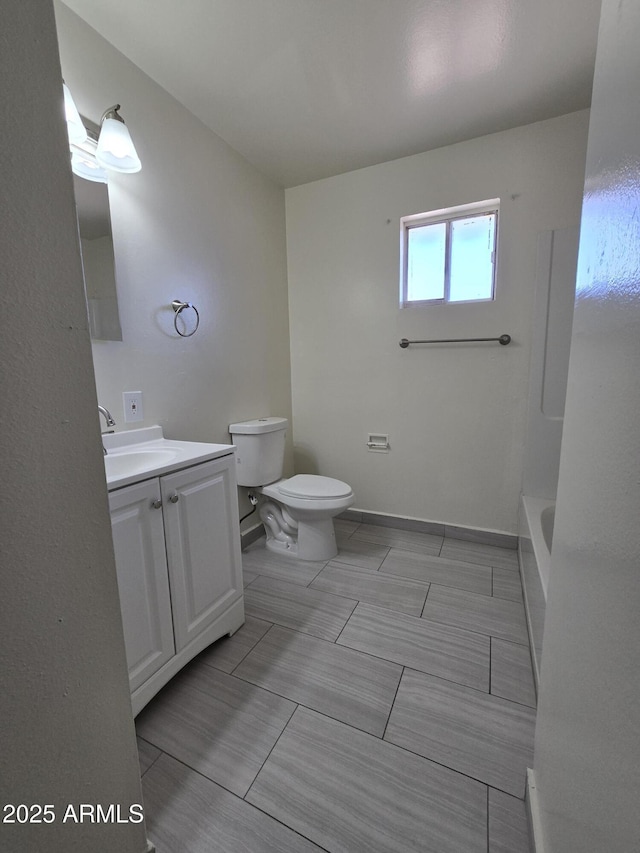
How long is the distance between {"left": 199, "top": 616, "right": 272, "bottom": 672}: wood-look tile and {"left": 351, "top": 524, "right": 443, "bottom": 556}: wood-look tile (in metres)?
0.95

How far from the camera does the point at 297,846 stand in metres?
0.81

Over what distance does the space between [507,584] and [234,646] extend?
139 centimetres

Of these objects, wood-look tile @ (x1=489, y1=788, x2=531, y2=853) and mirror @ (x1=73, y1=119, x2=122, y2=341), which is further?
mirror @ (x1=73, y1=119, x2=122, y2=341)

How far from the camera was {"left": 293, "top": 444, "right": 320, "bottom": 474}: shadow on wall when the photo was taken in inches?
107

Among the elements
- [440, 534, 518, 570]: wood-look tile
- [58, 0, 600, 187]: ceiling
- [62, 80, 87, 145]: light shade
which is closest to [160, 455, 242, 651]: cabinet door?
[62, 80, 87, 145]: light shade

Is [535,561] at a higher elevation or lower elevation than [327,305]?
lower

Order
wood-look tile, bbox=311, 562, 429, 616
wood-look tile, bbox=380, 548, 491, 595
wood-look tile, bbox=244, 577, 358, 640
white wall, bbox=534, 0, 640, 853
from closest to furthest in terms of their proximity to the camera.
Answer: white wall, bbox=534, 0, 640, 853 < wood-look tile, bbox=244, 577, 358, 640 < wood-look tile, bbox=311, 562, 429, 616 < wood-look tile, bbox=380, 548, 491, 595

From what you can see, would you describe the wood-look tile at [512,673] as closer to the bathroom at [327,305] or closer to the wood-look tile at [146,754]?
the bathroom at [327,305]

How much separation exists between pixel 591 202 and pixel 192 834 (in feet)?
5.29

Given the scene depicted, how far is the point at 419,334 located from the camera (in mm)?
2234

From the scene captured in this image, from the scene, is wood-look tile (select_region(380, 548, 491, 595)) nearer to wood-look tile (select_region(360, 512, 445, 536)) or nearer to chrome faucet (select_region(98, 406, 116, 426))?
wood-look tile (select_region(360, 512, 445, 536))

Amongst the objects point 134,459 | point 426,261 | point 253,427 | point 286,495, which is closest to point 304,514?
point 286,495

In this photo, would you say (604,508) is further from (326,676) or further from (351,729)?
(326,676)

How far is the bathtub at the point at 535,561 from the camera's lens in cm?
122
